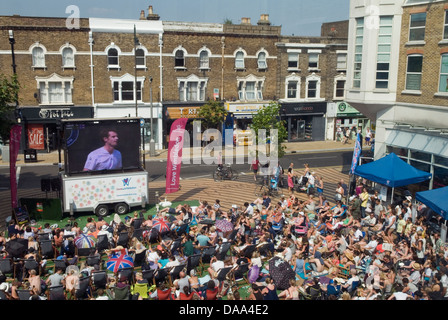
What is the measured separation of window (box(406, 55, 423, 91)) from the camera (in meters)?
22.6

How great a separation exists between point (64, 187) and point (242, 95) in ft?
82.0

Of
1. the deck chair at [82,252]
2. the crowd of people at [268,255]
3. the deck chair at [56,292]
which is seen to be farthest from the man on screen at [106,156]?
the deck chair at [56,292]

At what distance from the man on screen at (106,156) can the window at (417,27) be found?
1573 cm

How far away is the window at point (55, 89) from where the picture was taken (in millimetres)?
35406

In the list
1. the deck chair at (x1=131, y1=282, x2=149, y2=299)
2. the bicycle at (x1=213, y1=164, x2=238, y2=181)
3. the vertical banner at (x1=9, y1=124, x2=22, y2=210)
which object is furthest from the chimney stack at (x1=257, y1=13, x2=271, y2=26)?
the deck chair at (x1=131, y1=282, x2=149, y2=299)

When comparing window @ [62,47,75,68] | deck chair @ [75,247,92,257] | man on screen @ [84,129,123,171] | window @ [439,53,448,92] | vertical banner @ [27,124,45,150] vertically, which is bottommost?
deck chair @ [75,247,92,257]

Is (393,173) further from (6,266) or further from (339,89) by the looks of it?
(339,89)

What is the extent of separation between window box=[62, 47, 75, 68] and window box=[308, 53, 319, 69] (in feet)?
71.4

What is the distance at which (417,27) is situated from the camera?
22.5 metres

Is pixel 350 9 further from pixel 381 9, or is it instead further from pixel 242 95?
pixel 242 95

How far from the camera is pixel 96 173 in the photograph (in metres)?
19.7

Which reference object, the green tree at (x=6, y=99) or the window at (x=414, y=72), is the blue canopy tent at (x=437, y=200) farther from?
the green tree at (x=6, y=99)

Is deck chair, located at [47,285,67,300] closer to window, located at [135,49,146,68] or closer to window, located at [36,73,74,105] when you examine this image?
window, located at [36,73,74,105]
